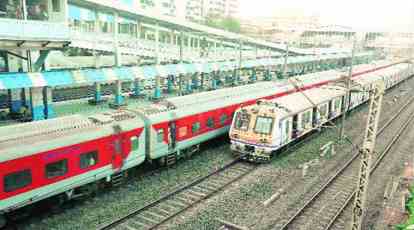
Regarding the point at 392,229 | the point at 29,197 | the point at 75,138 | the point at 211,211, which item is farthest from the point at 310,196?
the point at 29,197

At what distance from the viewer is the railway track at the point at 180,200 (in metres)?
15.0

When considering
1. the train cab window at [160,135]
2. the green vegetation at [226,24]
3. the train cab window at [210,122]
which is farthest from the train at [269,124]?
the green vegetation at [226,24]

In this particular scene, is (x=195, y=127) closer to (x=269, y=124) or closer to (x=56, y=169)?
(x=269, y=124)

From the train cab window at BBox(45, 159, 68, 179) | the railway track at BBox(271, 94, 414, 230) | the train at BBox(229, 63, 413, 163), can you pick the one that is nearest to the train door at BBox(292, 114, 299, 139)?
the train at BBox(229, 63, 413, 163)

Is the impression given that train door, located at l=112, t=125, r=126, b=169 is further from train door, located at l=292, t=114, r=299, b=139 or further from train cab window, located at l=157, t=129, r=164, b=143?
train door, located at l=292, t=114, r=299, b=139

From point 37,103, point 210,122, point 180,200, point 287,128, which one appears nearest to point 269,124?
point 287,128

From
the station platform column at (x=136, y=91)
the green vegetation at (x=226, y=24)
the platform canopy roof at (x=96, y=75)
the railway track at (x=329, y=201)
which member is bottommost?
the railway track at (x=329, y=201)

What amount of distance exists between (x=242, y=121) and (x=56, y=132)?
1061 cm

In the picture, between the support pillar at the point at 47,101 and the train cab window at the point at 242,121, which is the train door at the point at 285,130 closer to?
the train cab window at the point at 242,121

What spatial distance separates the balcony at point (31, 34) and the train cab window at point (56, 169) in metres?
11.0

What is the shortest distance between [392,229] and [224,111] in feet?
41.0

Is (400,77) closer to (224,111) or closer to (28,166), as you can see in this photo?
(224,111)

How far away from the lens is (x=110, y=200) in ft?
55.3

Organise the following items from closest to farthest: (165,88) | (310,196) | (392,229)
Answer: (392,229) < (310,196) < (165,88)
